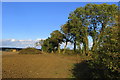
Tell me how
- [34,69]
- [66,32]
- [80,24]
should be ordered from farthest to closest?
[66,32] → [80,24] → [34,69]

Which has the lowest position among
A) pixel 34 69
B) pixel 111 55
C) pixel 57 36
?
pixel 34 69

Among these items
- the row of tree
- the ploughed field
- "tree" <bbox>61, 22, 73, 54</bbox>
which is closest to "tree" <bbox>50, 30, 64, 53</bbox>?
"tree" <bbox>61, 22, 73, 54</bbox>

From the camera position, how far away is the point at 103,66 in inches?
377

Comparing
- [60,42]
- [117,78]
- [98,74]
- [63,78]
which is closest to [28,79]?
[63,78]

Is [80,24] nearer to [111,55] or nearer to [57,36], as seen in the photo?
[57,36]

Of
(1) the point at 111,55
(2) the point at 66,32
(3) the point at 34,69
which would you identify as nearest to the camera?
(1) the point at 111,55

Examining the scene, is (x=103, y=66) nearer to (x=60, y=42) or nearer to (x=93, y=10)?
(x=93, y=10)

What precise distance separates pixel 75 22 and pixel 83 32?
2.53 meters

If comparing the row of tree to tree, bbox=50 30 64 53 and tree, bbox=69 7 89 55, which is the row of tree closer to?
tree, bbox=69 7 89 55

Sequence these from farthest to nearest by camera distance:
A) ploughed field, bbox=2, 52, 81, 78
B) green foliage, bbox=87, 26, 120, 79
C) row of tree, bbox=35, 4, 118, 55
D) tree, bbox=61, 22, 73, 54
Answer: tree, bbox=61, 22, 73, 54 → row of tree, bbox=35, 4, 118, 55 → ploughed field, bbox=2, 52, 81, 78 → green foliage, bbox=87, 26, 120, 79

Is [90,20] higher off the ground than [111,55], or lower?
higher

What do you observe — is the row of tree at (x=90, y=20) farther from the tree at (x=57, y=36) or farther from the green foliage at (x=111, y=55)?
the green foliage at (x=111, y=55)

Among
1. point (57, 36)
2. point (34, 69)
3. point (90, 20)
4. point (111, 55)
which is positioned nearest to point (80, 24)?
point (90, 20)

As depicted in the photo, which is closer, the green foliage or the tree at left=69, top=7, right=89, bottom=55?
the green foliage
